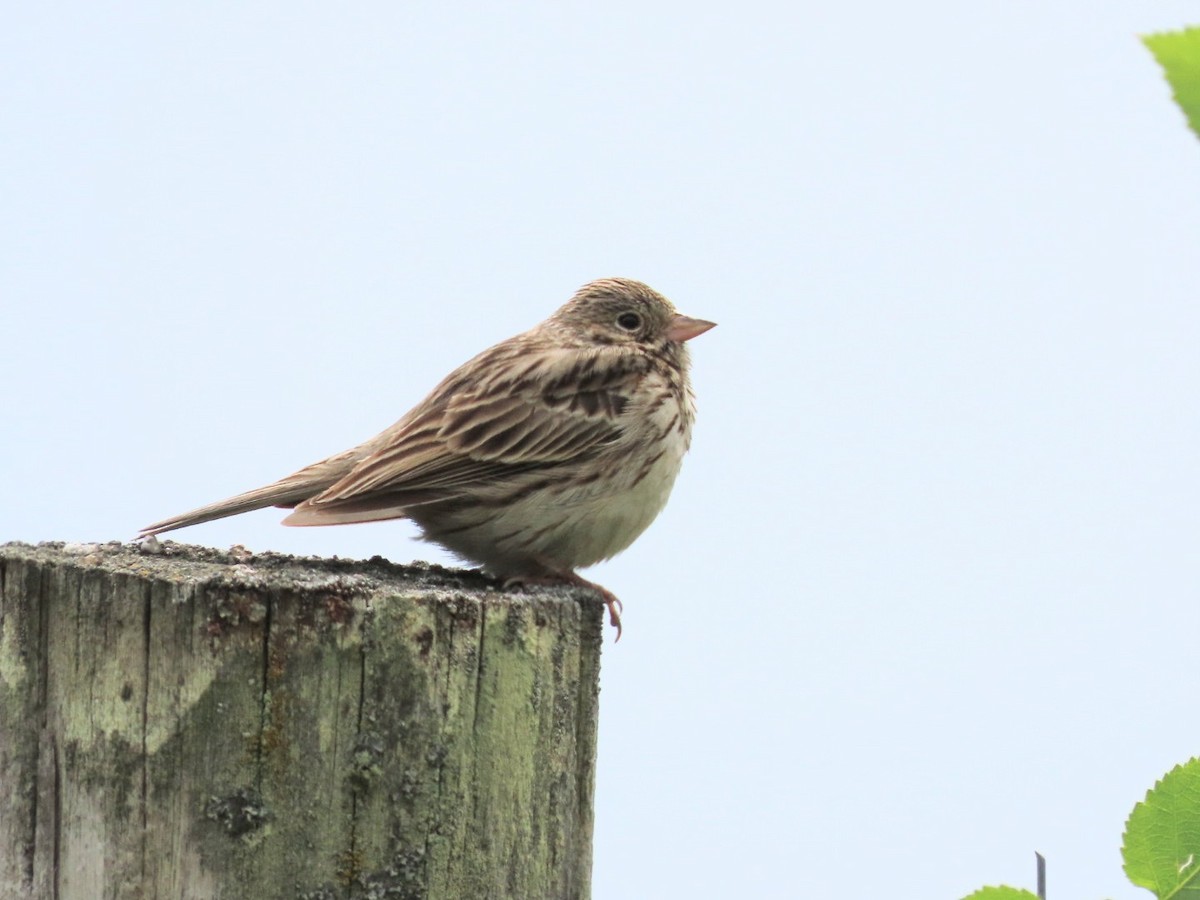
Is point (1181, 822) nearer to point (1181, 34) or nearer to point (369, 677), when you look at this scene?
point (1181, 34)

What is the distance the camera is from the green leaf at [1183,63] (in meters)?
0.72

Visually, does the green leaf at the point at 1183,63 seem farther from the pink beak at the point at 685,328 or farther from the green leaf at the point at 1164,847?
the pink beak at the point at 685,328

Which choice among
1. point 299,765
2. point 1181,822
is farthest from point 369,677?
point 1181,822

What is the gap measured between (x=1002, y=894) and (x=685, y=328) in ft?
15.8

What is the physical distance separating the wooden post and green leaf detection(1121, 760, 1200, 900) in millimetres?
1989

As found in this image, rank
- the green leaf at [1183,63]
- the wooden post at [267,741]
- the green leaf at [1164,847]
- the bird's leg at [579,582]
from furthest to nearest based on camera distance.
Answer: the bird's leg at [579,582]
the wooden post at [267,741]
the green leaf at [1164,847]
the green leaf at [1183,63]

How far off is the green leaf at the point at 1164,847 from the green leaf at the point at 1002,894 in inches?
3.3

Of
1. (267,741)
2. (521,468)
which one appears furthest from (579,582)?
(267,741)

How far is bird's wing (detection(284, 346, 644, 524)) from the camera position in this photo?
177 inches

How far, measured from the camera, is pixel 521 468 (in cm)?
463

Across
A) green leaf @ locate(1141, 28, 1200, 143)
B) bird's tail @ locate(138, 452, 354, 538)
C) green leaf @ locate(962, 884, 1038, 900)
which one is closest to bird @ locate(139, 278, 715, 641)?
bird's tail @ locate(138, 452, 354, 538)

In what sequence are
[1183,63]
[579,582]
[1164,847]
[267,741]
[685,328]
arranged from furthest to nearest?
[685,328]
[579,582]
[267,741]
[1164,847]
[1183,63]

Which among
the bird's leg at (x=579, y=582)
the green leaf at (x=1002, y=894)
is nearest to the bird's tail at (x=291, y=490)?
the bird's leg at (x=579, y=582)

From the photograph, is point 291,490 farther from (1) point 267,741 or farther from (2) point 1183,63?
(2) point 1183,63
